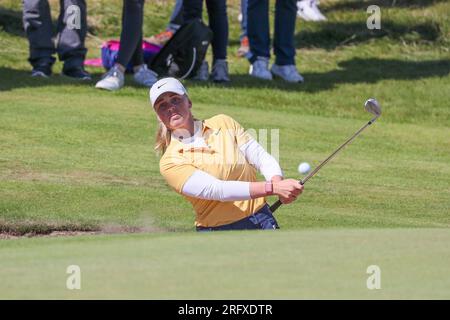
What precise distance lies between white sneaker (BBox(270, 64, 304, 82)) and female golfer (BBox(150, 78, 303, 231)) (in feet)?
24.6

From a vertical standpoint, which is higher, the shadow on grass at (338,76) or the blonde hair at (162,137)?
the shadow on grass at (338,76)

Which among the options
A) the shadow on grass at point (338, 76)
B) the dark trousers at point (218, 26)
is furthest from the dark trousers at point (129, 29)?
the dark trousers at point (218, 26)

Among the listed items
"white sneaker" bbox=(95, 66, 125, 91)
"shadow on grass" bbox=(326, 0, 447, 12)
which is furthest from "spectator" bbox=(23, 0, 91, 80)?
"shadow on grass" bbox=(326, 0, 447, 12)

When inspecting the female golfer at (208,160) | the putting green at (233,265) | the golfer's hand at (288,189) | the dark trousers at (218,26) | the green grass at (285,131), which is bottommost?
the putting green at (233,265)

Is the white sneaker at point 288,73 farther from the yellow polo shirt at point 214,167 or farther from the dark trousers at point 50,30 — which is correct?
the yellow polo shirt at point 214,167

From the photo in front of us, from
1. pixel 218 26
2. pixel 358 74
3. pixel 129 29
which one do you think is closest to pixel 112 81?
pixel 129 29

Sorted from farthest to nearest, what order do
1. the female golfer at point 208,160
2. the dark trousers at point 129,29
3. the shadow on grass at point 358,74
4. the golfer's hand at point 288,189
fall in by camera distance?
1. the shadow on grass at point 358,74
2. the dark trousers at point 129,29
3. the female golfer at point 208,160
4. the golfer's hand at point 288,189

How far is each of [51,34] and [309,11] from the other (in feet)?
20.7

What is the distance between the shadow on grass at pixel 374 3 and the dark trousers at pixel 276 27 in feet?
17.0

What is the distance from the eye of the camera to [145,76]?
13.5 meters

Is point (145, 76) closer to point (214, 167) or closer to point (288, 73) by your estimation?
point (288, 73)

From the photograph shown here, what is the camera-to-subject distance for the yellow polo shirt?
688 cm

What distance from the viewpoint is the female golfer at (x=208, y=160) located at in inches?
270
